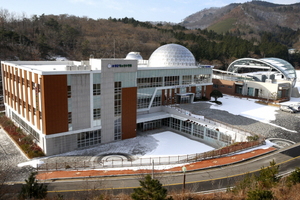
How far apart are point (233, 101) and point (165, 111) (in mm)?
17201

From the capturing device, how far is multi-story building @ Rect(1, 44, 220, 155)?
27.3 metres

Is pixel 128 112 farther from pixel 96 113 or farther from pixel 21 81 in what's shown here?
pixel 21 81

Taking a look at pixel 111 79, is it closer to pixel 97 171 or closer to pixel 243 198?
pixel 97 171

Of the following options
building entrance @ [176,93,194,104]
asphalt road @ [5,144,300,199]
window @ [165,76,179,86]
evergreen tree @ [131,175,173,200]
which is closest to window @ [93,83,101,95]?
asphalt road @ [5,144,300,199]

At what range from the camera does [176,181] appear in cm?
2089

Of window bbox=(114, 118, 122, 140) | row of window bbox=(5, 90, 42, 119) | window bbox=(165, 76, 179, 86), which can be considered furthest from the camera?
window bbox=(165, 76, 179, 86)

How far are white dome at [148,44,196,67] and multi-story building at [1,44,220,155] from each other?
6.71 metres

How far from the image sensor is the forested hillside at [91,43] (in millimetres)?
72625

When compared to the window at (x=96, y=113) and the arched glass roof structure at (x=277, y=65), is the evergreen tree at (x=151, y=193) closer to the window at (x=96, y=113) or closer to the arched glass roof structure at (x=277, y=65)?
the window at (x=96, y=113)

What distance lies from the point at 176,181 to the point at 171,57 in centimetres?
3129

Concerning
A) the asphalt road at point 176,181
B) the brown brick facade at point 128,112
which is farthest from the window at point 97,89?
the asphalt road at point 176,181

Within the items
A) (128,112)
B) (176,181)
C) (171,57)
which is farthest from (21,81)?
(171,57)

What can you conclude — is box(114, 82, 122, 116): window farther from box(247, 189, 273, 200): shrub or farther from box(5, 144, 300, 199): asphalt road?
box(247, 189, 273, 200): shrub

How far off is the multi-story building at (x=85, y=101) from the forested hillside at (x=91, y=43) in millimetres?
37503
